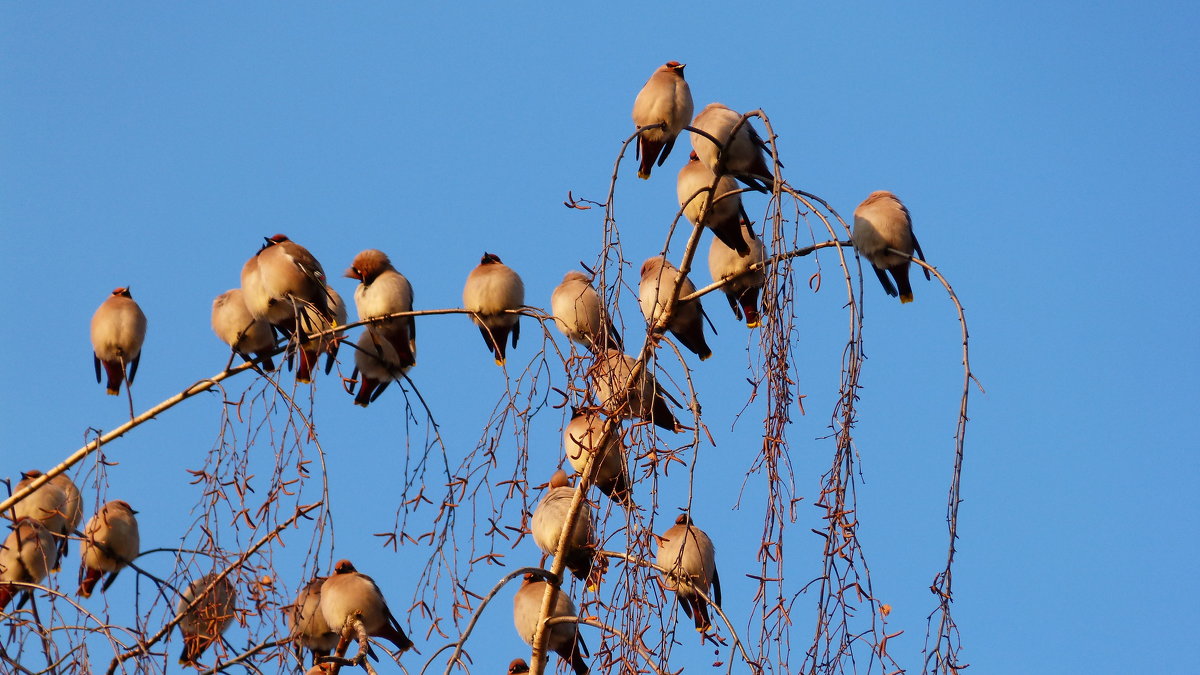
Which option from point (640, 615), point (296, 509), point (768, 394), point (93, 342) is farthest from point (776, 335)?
point (93, 342)

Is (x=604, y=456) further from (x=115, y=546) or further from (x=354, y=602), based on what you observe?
(x=115, y=546)

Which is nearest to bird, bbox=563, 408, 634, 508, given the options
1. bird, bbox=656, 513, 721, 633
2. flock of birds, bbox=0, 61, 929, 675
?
flock of birds, bbox=0, 61, 929, 675

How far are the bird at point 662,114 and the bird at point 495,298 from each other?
1.15 m

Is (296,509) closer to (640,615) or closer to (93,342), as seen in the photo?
(640,615)

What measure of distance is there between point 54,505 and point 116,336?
72 cm

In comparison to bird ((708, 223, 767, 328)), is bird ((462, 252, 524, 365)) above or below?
below

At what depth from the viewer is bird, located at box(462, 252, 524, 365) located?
552cm

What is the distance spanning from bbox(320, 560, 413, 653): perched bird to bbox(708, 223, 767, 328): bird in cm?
181

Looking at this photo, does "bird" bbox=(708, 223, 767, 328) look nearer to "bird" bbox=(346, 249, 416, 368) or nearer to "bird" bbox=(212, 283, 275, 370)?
"bird" bbox=(346, 249, 416, 368)

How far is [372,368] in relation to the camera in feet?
17.7

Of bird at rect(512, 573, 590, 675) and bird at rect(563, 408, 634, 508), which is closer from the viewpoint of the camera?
bird at rect(563, 408, 634, 508)

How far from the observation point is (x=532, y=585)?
18.6 ft

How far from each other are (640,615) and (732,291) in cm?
330

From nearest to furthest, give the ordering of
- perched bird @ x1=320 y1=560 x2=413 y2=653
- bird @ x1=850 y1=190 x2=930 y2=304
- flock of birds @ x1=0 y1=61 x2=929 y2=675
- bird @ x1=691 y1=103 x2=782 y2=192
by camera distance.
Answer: bird @ x1=691 y1=103 x2=782 y2=192
flock of birds @ x1=0 y1=61 x2=929 y2=675
bird @ x1=850 y1=190 x2=930 y2=304
perched bird @ x1=320 y1=560 x2=413 y2=653
